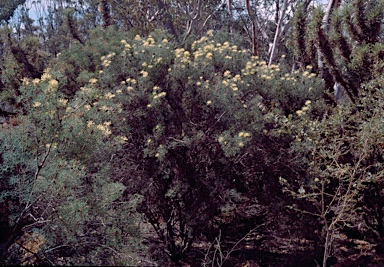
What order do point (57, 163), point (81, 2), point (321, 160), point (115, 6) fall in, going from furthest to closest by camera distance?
point (81, 2) < point (115, 6) < point (321, 160) < point (57, 163)

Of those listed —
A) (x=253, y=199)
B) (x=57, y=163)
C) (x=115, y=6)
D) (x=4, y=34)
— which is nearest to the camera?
(x=57, y=163)

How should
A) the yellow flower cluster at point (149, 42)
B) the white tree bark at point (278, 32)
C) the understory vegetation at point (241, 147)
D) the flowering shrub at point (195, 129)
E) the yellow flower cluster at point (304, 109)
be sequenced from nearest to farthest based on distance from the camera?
the understory vegetation at point (241, 147) < the flowering shrub at point (195, 129) < the yellow flower cluster at point (304, 109) < the yellow flower cluster at point (149, 42) < the white tree bark at point (278, 32)

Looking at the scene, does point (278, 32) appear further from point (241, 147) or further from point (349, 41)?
point (241, 147)

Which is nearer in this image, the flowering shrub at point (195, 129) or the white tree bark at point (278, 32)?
the flowering shrub at point (195, 129)

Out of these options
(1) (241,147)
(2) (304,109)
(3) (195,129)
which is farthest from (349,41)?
(3) (195,129)

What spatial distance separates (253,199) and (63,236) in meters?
3.95

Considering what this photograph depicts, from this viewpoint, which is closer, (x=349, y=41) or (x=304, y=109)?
(x=304, y=109)

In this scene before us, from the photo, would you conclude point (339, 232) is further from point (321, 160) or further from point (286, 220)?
point (321, 160)

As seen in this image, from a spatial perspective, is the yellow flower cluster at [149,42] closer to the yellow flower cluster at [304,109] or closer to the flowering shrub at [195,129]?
the flowering shrub at [195,129]

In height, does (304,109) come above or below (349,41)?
below

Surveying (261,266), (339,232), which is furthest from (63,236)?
(339,232)

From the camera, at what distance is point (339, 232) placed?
290 inches

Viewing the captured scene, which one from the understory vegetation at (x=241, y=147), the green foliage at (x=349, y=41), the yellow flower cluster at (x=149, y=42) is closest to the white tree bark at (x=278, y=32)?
the understory vegetation at (x=241, y=147)

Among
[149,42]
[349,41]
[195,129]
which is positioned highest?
[149,42]
